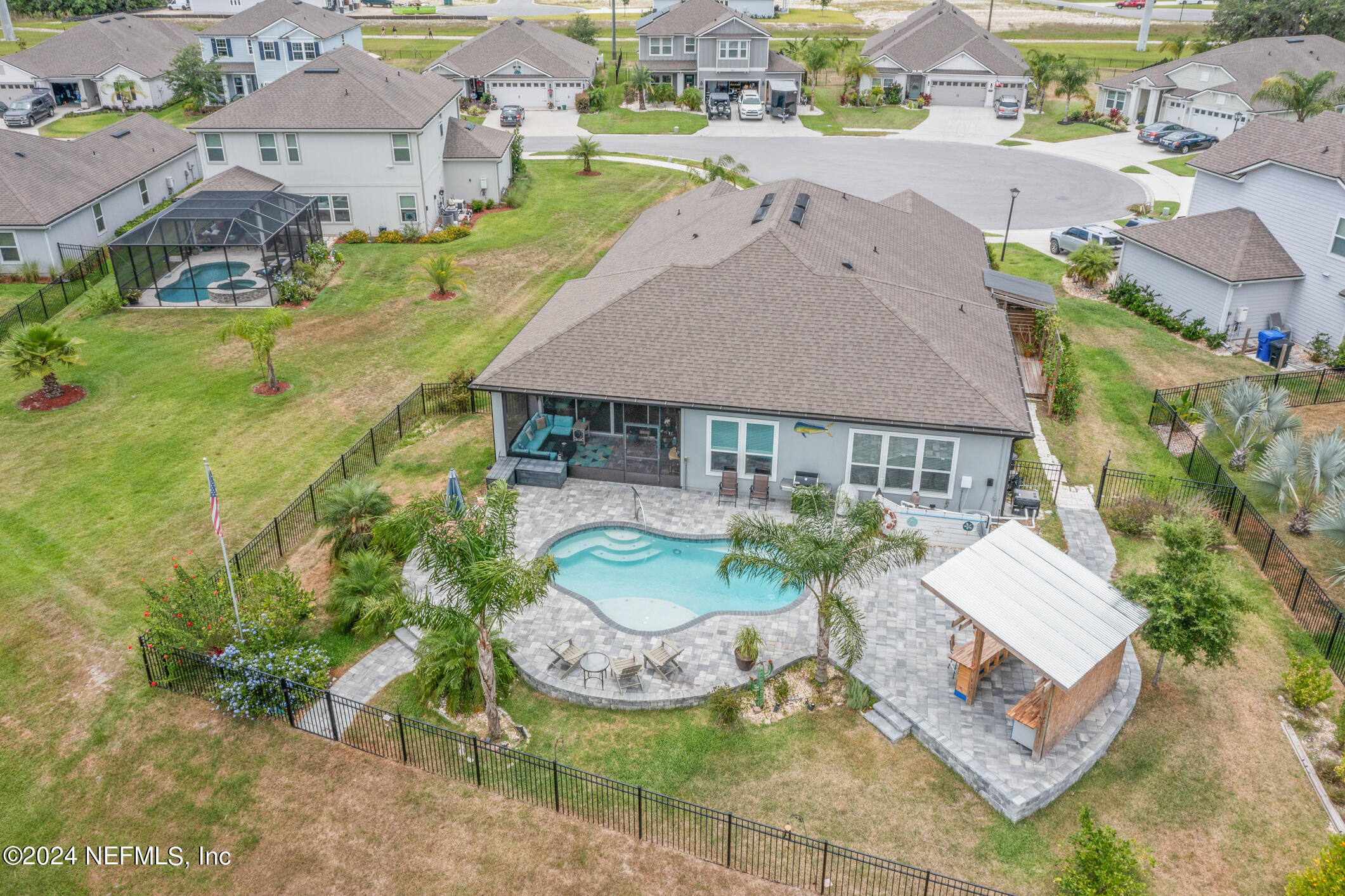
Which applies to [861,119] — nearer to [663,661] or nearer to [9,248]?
[9,248]

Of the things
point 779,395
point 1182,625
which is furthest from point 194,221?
point 1182,625

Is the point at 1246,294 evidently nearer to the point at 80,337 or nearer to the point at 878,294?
the point at 878,294

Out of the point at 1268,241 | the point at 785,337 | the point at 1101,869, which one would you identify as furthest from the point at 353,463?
the point at 1268,241

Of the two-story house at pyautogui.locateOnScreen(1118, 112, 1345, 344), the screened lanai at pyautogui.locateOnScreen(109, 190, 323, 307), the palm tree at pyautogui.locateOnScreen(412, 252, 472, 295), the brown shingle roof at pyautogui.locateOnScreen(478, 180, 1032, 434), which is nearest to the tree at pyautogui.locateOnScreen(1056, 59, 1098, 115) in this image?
the two-story house at pyautogui.locateOnScreen(1118, 112, 1345, 344)

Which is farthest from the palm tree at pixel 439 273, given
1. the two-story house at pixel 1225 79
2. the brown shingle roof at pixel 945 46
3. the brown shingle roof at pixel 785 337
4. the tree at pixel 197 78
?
the two-story house at pixel 1225 79

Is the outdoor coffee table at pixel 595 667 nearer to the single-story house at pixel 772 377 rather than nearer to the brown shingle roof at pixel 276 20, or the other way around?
the single-story house at pixel 772 377

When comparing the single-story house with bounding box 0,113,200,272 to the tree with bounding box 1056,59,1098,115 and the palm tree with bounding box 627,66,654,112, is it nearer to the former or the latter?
→ the palm tree with bounding box 627,66,654,112

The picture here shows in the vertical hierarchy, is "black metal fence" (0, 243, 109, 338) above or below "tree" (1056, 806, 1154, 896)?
above

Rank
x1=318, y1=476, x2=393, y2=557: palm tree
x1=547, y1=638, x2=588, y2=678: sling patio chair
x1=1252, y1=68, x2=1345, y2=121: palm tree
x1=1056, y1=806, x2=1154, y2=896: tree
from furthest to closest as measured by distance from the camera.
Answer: x1=1252, y1=68, x2=1345, y2=121: palm tree
x1=318, y1=476, x2=393, y2=557: palm tree
x1=547, y1=638, x2=588, y2=678: sling patio chair
x1=1056, y1=806, x2=1154, y2=896: tree
